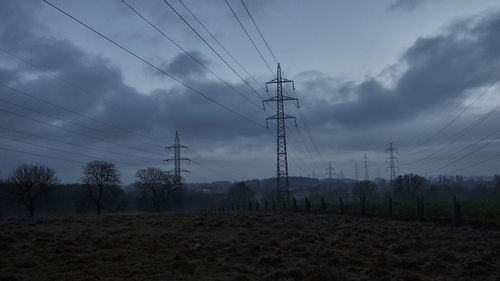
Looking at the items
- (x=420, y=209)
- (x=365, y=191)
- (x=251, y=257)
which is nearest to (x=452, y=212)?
(x=420, y=209)

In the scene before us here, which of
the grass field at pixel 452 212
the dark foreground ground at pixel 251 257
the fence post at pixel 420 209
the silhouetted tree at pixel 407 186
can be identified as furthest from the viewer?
the silhouetted tree at pixel 407 186

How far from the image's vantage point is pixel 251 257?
11.4m

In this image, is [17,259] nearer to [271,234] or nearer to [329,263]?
[329,263]

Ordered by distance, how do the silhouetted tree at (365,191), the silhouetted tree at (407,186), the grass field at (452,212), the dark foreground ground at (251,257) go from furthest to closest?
the silhouetted tree at (365,191) → the silhouetted tree at (407,186) → the grass field at (452,212) → the dark foreground ground at (251,257)

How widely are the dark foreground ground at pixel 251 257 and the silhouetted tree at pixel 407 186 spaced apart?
8376 centimetres

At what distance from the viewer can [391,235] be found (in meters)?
16.0

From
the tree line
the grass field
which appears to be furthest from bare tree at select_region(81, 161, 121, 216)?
the grass field

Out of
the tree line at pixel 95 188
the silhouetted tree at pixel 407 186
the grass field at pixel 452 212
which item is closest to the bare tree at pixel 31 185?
the tree line at pixel 95 188

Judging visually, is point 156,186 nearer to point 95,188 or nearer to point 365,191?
point 95,188

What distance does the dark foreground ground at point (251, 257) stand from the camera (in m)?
9.35

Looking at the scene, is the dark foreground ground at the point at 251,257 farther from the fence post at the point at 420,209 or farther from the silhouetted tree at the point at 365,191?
the silhouetted tree at the point at 365,191

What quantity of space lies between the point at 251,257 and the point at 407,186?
9304 cm

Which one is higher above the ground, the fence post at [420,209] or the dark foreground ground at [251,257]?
the fence post at [420,209]

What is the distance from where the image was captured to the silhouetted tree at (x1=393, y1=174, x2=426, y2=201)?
308 feet
